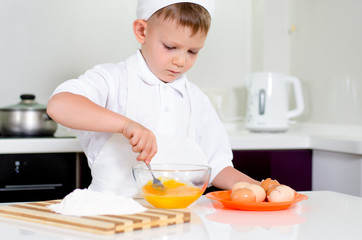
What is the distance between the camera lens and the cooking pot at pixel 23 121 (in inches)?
79.6

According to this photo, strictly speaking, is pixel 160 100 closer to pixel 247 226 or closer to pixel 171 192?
pixel 171 192

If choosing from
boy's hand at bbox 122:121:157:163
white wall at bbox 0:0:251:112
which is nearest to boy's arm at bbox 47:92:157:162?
boy's hand at bbox 122:121:157:163

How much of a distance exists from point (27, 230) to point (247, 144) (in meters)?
1.43

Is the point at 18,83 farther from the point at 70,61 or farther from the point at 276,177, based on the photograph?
the point at 276,177

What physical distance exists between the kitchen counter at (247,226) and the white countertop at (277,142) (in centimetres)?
94

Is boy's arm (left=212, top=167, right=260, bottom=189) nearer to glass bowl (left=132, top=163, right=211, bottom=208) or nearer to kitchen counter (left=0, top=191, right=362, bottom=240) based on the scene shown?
kitchen counter (left=0, top=191, right=362, bottom=240)

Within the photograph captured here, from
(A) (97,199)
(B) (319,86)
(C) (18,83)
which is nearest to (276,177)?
(B) (319,86)

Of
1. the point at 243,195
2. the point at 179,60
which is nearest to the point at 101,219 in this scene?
the point at 243,195

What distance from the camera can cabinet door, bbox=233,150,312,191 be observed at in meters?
2.12

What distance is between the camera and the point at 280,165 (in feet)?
7.06

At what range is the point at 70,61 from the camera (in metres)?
2.43

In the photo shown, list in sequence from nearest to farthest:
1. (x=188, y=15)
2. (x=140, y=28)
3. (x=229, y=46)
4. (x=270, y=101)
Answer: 1. (x=188, y=15)
2. (x=140, y=28)
3. (x=270, y=101)
4. (x=229, y=46)

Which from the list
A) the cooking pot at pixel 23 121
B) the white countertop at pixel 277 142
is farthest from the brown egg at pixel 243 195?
the cooking pot at pixel 23 121

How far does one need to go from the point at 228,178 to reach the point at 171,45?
355 mm
